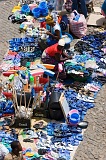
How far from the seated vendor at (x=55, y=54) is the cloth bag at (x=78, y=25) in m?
1.70

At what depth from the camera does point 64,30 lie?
1348cm

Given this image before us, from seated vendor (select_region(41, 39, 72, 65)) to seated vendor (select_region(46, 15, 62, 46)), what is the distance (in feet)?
1.74

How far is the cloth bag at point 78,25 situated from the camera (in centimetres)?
1352

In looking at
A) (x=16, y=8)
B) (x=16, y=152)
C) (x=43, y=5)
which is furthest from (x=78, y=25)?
(x=16, y=152)

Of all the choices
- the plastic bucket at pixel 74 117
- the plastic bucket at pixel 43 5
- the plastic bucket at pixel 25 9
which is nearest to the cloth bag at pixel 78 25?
the plastic bucket at pixel 43 5

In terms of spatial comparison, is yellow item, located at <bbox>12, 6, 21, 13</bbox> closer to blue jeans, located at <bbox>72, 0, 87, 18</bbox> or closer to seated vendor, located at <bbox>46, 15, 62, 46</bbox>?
blue jeans, located at <bbox>72, 0, 87, 18</bbox>

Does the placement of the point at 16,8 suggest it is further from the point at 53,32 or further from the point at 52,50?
the point at 52,50

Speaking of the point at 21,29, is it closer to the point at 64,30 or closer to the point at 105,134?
the point at 64,30

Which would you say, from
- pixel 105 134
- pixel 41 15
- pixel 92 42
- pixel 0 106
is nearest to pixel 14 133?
pixel 0 106

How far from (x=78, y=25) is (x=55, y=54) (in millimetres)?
2193

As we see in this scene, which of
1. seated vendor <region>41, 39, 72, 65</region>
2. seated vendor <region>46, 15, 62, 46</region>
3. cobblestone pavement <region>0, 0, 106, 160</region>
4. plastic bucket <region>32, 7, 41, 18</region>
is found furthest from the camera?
plastic bucket <region>32, 7, 41, 18</region>

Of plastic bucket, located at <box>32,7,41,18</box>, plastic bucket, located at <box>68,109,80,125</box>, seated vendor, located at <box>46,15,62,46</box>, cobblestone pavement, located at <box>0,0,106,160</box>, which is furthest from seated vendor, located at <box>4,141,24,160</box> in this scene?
plastic bucket, located at <box>32,7,41,18</box>

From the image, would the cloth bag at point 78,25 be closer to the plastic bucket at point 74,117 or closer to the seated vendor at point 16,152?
the plastic bucket at point 74,117

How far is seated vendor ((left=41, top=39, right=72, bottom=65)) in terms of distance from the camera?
11695 millimetres
